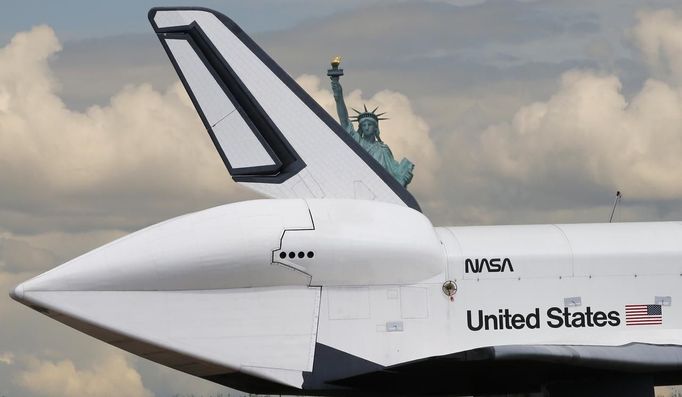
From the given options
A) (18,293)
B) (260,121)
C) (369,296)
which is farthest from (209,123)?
(18,293)

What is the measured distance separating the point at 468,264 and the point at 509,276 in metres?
0.71

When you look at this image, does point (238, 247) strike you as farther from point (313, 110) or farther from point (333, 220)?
point (313, 110)

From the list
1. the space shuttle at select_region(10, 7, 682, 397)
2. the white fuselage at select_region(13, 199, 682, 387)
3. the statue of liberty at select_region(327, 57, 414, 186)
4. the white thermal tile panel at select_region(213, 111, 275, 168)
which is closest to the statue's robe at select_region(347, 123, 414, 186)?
the statue of liberty at select_region(327, 57, 414, 186)

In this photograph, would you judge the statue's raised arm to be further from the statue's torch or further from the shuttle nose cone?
the shuttle nose cone

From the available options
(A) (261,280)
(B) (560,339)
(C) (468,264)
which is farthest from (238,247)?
(B) (560,339)

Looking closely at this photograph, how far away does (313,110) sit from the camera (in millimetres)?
21531

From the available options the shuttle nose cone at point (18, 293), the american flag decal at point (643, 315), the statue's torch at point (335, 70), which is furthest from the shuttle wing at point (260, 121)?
the statue's torch at point (335, 70)

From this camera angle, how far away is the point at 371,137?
117ft

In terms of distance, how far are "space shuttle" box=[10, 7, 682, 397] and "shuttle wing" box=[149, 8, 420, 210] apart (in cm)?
5

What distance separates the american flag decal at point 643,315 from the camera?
20391mm

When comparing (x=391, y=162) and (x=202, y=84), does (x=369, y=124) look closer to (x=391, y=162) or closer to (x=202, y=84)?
(x=391, y=162)

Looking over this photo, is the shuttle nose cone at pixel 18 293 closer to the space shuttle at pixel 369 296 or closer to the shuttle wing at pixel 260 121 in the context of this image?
the space shuttle at pixel 369 296

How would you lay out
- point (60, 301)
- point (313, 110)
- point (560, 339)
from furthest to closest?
point (313, 110) → point (560, 339) → point (60, 301)

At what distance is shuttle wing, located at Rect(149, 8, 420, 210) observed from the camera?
2122cm
